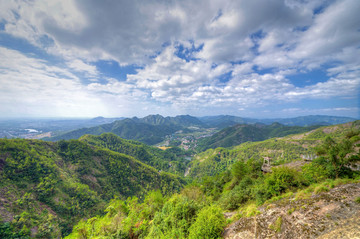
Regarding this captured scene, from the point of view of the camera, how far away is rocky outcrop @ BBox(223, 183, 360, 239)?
991 centimetres

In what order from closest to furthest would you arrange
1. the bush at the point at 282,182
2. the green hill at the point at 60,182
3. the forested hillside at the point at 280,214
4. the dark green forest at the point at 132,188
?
1. the forested hillside at the point at 280,214
2. the dark green forest at the point at 132,188
3. the bush at the point at 282,182
4. the green hill at the point at 60,182

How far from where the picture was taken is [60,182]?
7406cm

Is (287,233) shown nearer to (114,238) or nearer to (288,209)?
(288,209)

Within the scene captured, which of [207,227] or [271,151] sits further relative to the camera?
[271,151]

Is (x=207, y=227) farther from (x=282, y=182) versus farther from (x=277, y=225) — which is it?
(x=282, y=182)

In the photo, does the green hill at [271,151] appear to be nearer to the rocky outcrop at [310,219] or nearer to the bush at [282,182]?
the bush at [282,182]

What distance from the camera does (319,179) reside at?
63.9ft

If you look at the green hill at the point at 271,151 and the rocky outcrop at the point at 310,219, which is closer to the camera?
the rocky outcrop at the point at 310,219

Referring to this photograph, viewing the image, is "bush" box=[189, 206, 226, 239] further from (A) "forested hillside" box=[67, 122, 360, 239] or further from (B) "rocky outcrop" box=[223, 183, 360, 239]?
(B) "rocky outcrop" box=[223, 183, 360, 239]

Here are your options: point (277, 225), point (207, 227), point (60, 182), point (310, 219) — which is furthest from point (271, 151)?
point (60, 182)

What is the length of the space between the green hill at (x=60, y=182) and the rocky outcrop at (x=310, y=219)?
7559cm

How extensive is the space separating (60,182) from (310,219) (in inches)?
4311

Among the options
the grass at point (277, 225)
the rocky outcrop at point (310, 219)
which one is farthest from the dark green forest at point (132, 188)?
the grass at point (277, 225)

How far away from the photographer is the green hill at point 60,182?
5078cm
